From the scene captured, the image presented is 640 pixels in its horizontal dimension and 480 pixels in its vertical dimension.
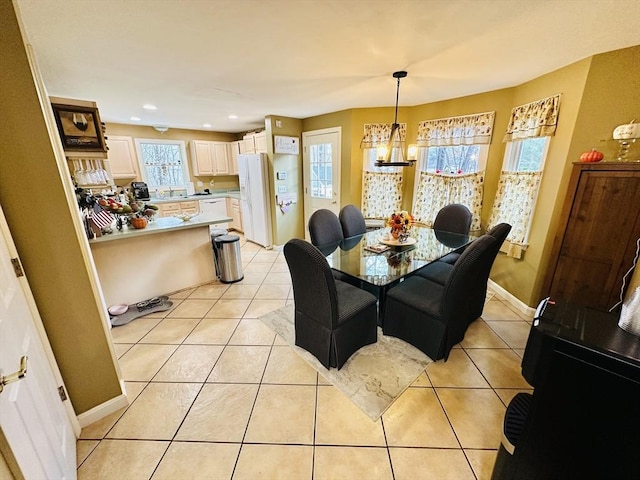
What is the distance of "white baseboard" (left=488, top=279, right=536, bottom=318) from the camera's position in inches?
102

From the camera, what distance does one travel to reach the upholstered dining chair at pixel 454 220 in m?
2.95

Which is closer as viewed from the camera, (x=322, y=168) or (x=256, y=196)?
(x=322, y=168)

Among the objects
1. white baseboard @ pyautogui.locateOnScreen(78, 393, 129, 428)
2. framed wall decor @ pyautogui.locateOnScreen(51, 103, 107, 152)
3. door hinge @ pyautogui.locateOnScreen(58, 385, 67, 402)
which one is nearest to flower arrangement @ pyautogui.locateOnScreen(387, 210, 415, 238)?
white baseboard @ pyautogui.locateOnScreen(78, 393, 129, 428)

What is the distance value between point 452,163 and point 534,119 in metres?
1.01

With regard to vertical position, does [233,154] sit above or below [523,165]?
above

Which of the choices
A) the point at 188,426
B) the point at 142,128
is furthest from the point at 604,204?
the point at 142,128

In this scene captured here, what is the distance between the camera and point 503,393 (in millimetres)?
1704

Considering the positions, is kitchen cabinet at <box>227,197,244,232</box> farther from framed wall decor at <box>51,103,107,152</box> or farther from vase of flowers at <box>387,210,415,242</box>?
vase of flowers at <box>387,210,415,242</box>

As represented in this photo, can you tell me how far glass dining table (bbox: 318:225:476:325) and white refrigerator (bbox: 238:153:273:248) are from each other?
2130 mm

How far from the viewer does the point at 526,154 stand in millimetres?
2688

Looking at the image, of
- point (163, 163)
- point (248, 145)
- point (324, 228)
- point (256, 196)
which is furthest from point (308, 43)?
point (163, 163)

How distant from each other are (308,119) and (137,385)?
4238mm

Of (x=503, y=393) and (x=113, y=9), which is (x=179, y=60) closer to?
(x=113, y=9)

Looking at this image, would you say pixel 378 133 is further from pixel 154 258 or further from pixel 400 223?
pixel 154 258
